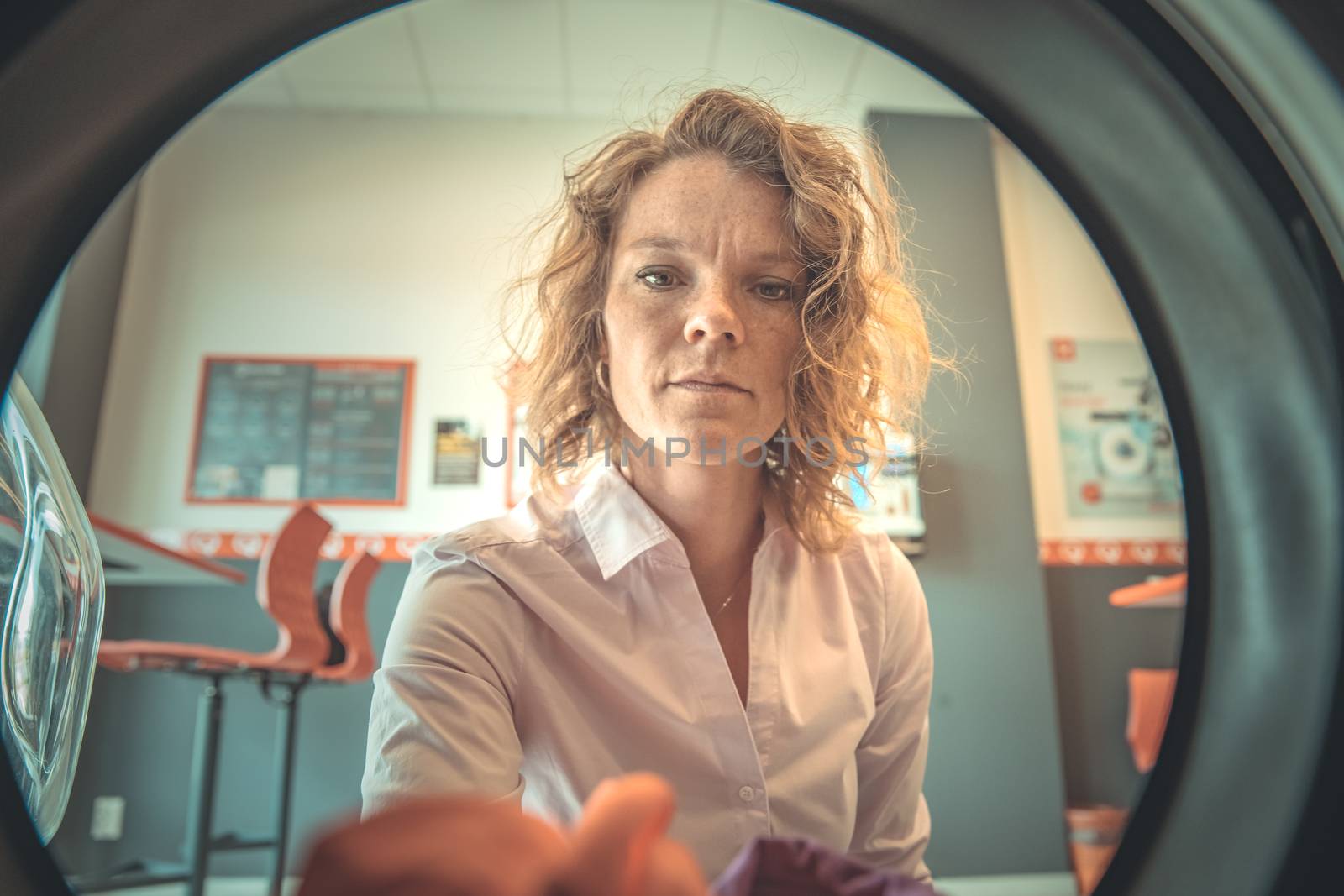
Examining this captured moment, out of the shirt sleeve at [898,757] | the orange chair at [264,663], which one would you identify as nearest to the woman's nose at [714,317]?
the shirt sleeve at [898,757]

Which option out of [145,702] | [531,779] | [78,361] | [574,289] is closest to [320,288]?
[78,361]

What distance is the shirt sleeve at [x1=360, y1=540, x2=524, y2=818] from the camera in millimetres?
357

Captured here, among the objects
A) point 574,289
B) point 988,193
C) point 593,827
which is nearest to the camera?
point 593,827

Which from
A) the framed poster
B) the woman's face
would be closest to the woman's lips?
the woman's face

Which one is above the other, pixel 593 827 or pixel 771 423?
pixel 771 423

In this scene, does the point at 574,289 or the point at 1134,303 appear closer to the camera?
the point at 1134,303

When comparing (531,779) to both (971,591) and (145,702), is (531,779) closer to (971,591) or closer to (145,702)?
(971,591)

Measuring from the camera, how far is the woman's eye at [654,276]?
1.45 feet

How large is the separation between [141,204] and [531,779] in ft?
8.86

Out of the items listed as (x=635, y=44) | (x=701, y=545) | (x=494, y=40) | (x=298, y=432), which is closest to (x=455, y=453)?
Result: (x=298, y=432)

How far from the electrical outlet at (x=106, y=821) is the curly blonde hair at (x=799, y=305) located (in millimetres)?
2075

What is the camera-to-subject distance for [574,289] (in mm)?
532

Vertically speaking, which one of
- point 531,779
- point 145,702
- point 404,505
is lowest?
point 145,702

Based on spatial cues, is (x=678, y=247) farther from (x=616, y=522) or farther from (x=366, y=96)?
(x=366, y=96)
